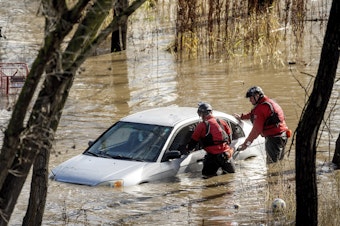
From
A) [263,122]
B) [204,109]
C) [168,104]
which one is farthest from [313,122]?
[168,104]

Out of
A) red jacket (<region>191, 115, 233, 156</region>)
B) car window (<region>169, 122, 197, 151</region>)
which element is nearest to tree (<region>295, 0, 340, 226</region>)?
red jacket (<region>191, 115, 233, 156</region>)

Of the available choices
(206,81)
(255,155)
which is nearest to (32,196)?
(255,155)

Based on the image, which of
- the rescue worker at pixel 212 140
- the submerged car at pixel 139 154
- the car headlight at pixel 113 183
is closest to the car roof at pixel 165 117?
the submerged car at pixel 139 154

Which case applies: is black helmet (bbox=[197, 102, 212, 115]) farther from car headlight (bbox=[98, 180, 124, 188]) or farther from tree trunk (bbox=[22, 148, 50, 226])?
tree trunk (bbox=[22, 148, 50, 226])

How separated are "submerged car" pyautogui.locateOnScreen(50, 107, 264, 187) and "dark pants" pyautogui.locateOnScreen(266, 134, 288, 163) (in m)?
0.50

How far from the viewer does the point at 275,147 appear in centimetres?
1580

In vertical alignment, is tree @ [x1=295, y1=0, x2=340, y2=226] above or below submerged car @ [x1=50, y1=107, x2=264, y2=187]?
above

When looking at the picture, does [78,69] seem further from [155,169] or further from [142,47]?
[142,47]

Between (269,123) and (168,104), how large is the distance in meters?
6.59

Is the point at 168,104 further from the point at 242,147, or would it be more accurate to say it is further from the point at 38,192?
the point at 38,192

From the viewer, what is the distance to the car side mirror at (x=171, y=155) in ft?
47.4

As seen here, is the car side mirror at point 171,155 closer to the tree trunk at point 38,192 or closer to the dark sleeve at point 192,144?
the dark sleeve at point 192,144

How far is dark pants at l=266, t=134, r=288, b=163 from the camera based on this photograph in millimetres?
15781

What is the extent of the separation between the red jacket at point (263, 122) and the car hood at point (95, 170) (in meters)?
2.10
